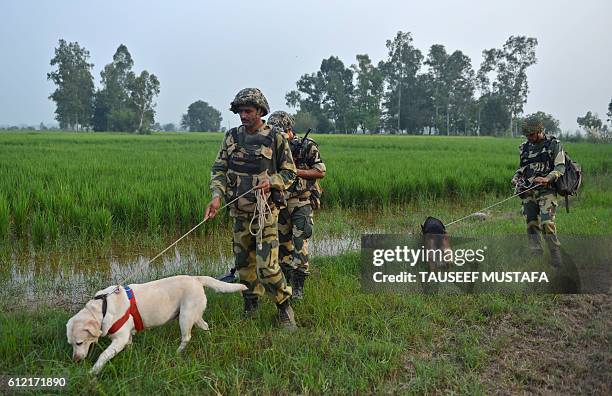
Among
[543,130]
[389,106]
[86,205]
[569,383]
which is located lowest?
[569,383]

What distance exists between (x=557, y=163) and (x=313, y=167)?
243 cm

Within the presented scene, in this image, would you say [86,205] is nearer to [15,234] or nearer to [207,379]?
[15,234]

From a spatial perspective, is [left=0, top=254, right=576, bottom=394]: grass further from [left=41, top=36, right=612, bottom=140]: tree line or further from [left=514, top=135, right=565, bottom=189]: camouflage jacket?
[left=41, top=36, right=612, bottom=140]: tree line

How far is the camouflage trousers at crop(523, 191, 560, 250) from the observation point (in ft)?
14.8

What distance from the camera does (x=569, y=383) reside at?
251cm

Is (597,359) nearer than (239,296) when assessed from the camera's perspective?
Yes

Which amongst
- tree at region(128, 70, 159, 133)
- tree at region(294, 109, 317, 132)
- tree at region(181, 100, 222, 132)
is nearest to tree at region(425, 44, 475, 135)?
tree at region(294, 109, 317, 132)

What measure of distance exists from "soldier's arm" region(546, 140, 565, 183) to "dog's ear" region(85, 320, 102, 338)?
3994 millimetres

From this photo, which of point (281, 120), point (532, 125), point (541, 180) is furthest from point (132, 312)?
point (532, 125)

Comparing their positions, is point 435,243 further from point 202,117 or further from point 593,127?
point 202,117

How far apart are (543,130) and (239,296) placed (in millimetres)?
3357

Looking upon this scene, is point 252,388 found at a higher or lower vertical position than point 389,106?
lower

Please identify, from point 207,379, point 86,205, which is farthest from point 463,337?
point 86,205

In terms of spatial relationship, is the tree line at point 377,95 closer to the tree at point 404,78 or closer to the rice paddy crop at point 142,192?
the tree at point 404,78
